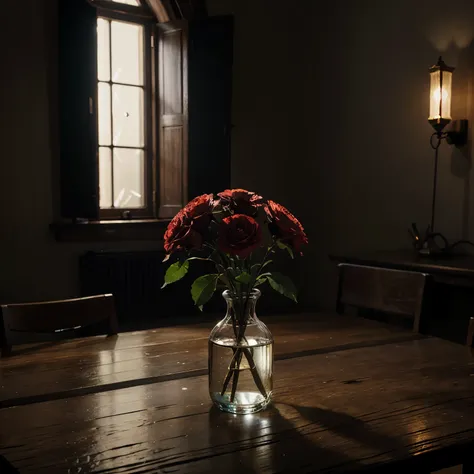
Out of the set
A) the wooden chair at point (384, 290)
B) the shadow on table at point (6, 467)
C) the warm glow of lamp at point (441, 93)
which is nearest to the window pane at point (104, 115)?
the warm glow of lamp at point (441, 93)

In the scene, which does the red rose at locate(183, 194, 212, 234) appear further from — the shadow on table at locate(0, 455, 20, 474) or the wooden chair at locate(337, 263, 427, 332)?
the wooden chair at locate(337, 263, 427, 332)

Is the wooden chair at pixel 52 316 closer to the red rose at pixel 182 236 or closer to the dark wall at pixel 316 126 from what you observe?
the red rose at pixel 182 236

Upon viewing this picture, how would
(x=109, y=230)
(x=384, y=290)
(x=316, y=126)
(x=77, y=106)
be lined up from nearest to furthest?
1. (x=384, y=290)
2. (x=77, y=106)
3. (x=109, y=230)
4. (x=316, y=126)

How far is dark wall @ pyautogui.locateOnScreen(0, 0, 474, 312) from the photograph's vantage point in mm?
3426

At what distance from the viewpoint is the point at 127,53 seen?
3.99 meters

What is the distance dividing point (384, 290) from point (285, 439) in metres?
1.03

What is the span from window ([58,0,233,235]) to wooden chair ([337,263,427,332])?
2026 mm

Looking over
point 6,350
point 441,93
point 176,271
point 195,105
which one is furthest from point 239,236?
point 195,105

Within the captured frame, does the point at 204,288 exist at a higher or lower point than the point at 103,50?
lower

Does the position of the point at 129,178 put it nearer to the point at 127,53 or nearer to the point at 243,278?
the point at 127,53

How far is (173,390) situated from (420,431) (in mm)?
476

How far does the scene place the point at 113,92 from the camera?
392 cm

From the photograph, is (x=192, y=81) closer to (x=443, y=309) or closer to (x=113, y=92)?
(x=113, y=92)

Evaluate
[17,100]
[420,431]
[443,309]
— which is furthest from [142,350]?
[17,100]
